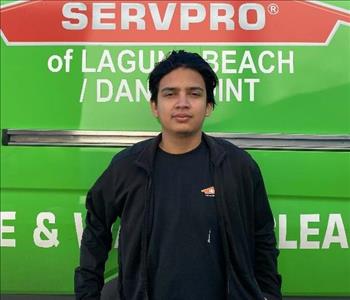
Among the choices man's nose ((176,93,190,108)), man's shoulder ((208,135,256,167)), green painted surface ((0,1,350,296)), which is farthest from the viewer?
green painted surface ((0,1,350,296))

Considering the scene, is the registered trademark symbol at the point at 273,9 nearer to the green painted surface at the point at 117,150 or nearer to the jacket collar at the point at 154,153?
the green painted surface at the point at 117,150

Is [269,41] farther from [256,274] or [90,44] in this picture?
[256,274]

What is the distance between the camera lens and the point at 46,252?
2.00 meters

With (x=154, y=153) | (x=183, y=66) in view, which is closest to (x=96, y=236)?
(x=154, y=153)

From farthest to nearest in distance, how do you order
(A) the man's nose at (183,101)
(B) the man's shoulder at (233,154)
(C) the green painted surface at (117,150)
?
(C) the green painted surface at (117,150)
(B) the man's shoulder at (233,154)
(A) the man's nose at (183,101)

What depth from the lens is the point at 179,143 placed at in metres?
1.55

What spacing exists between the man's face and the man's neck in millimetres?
26

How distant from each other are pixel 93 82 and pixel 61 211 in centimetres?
55

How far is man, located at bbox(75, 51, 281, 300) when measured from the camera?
1488mm

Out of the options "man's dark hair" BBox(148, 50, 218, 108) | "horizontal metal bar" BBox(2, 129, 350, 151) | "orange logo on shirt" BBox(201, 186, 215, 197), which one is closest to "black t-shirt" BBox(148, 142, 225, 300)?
"orange logo on shirt" BBox(201, 186, 215, 197)

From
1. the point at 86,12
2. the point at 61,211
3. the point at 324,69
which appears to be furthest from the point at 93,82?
the point at 324,69

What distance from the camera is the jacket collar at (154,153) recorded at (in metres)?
1.54

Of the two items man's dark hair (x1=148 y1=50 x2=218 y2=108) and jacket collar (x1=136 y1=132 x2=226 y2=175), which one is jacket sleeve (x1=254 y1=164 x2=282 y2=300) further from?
man's dark hair (x1=148 y1=50 x2=218 y2=108)

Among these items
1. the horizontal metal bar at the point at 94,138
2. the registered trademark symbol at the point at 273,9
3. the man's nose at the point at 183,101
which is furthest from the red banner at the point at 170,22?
the man's nose at the point at 183,101
